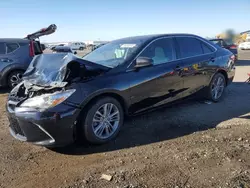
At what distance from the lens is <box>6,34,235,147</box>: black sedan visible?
11.2 ft

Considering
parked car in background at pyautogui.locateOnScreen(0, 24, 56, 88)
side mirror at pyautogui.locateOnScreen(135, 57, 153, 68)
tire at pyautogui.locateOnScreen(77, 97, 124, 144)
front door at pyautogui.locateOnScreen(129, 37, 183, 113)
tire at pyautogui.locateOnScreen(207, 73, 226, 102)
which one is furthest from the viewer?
parked car in background at pyautogui.locateOnScreen(0, 24, 56, 88)

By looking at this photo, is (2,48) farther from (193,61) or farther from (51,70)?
(193,61)

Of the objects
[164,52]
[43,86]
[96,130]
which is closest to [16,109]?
[43,86]

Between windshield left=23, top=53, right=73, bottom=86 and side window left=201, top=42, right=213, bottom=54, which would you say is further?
side window left=201, top=42, right=213, bottom=54

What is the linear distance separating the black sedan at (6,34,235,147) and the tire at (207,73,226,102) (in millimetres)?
Answer: 379

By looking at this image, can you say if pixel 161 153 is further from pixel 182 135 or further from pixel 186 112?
pixel 186 112

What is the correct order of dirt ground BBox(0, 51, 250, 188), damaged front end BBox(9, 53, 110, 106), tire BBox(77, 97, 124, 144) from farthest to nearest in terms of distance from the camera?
tire BBox(77, 97, 124, 144) → damaged front end BBox(9, 53, 110, 106) → dirt ground BBox(0, 51, 250, 188)

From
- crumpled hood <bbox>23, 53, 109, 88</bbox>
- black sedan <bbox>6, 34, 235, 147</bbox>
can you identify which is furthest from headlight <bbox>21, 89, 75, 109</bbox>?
crumpled hood <bbox>23, 53, 109, 88</bbox>

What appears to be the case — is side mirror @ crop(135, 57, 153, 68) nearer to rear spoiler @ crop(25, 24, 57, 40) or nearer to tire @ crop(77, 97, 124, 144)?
tire @ crop(77, 97, 124, 144)

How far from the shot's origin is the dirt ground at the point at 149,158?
2885 millimetres

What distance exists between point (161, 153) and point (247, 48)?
107 feet

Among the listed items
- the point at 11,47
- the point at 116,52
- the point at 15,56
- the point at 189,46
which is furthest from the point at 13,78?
the point at 189,46

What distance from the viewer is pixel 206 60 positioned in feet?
18.3

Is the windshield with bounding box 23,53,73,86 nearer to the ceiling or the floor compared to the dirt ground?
nearer to the ceiling
